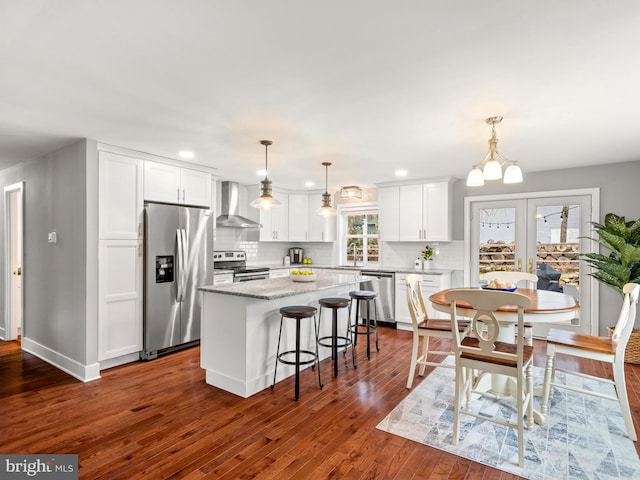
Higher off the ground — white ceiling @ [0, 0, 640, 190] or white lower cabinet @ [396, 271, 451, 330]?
white ceiling @ [0, 0, 640, 190]

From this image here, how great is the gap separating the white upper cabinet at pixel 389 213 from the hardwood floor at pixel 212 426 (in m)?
2.60

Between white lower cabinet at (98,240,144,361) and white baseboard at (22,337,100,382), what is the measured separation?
0.16 meters

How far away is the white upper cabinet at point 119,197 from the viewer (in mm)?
3684

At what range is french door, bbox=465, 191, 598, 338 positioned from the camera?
190 inches

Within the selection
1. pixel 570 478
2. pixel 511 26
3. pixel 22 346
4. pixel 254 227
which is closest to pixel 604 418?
pixel 570 478

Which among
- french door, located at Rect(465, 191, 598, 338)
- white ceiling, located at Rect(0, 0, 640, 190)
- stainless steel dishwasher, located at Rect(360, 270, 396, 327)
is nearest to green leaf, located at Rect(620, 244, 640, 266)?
french door, located at Rect(465, 191, 598, 338)

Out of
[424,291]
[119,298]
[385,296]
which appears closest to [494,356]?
[424,291]

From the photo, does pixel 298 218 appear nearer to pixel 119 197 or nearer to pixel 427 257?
pixel 427 257

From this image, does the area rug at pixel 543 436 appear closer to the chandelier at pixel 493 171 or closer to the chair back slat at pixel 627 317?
the chair back slat at pixel 627 317

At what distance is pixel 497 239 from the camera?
5.39 m

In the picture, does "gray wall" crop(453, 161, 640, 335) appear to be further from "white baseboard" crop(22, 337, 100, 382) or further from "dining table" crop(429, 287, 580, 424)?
"white baseboard" crop(22, 337, 100, 382)

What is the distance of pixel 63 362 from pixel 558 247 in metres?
6.10

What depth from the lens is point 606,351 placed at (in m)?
2.62

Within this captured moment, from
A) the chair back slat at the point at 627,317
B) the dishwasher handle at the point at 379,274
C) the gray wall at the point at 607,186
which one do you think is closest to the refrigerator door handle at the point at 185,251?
the dishwasher handle at the point at 379,274
